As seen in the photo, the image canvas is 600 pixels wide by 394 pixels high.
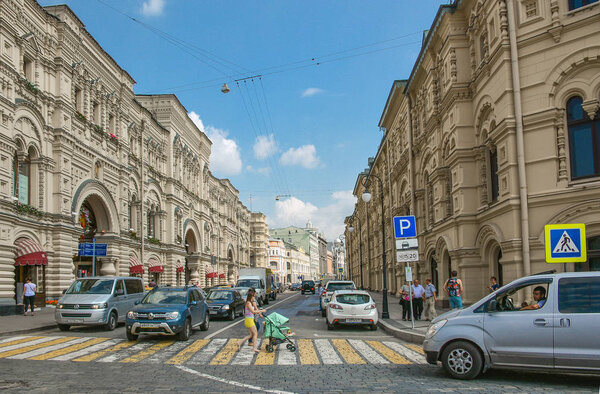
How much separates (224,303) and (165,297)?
22.8 feet

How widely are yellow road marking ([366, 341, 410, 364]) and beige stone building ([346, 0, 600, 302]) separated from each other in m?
6.40

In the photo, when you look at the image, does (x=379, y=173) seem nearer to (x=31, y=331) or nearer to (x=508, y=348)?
(x=31, y=331)

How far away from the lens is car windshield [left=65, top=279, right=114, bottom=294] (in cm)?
1892

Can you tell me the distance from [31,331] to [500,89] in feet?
60.8

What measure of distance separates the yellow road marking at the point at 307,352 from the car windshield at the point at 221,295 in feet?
30.3

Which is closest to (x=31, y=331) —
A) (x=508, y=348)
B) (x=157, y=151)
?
(x=508, y=348)

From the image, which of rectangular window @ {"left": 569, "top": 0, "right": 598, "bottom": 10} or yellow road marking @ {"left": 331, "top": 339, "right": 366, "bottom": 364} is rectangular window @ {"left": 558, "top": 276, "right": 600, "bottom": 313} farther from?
rectangular window @ {"left": 569, "top": 0, "right": 598, "bottom": 10}

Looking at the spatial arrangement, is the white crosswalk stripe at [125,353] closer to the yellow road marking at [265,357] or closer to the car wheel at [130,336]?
the car wheel at [130,336]

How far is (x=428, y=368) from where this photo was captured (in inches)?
418

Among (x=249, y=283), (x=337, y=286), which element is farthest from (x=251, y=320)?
(x=249, y=283)

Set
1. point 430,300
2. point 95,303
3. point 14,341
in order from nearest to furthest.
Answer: point 14,341
point 95,303
point 430,300

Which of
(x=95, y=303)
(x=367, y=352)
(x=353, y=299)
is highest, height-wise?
(x=95, y=303)

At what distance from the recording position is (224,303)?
23.5 metres

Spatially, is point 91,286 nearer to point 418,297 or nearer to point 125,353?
point 125,353
